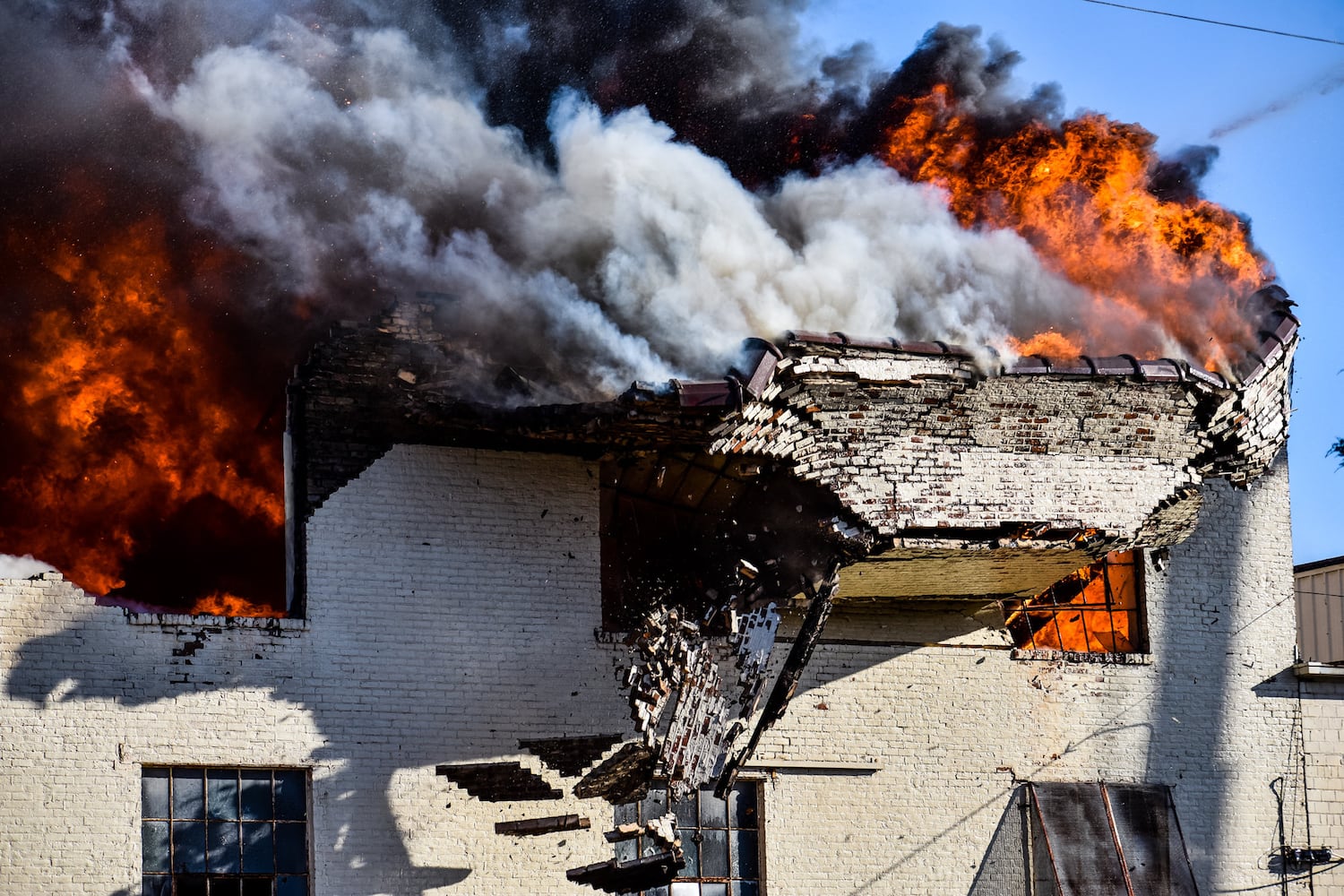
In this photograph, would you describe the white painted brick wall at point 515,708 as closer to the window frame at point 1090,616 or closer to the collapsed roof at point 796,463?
the window frame at point 1090,616

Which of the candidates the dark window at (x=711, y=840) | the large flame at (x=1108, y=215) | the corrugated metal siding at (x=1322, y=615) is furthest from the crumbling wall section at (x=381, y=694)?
the corrugated metal siding at (x=1322, y=615)

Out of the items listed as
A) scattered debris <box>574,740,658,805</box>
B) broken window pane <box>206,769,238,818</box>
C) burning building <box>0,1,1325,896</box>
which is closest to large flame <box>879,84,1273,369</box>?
burning building <box>0,1,1325,896</box>

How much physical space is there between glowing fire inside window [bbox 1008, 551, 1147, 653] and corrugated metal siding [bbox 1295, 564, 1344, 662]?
216cm

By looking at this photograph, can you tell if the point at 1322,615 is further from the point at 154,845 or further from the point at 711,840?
the point at 154,845

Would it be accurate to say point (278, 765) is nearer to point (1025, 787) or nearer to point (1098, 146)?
point (1025, 787)

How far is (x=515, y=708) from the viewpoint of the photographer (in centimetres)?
1320

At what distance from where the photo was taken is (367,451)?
43.6 feet

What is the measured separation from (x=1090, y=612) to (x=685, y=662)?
4.52 m

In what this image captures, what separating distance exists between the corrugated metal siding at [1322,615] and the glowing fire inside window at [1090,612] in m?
2.16

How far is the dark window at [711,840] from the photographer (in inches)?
532

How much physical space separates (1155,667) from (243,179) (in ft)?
30.1

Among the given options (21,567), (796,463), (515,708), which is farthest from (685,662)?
(21,567)

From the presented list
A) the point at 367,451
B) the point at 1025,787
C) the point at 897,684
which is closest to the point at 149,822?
the point at 367,451

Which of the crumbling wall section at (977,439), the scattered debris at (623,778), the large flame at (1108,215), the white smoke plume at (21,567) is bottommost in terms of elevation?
the scattered debris at (623,778)
